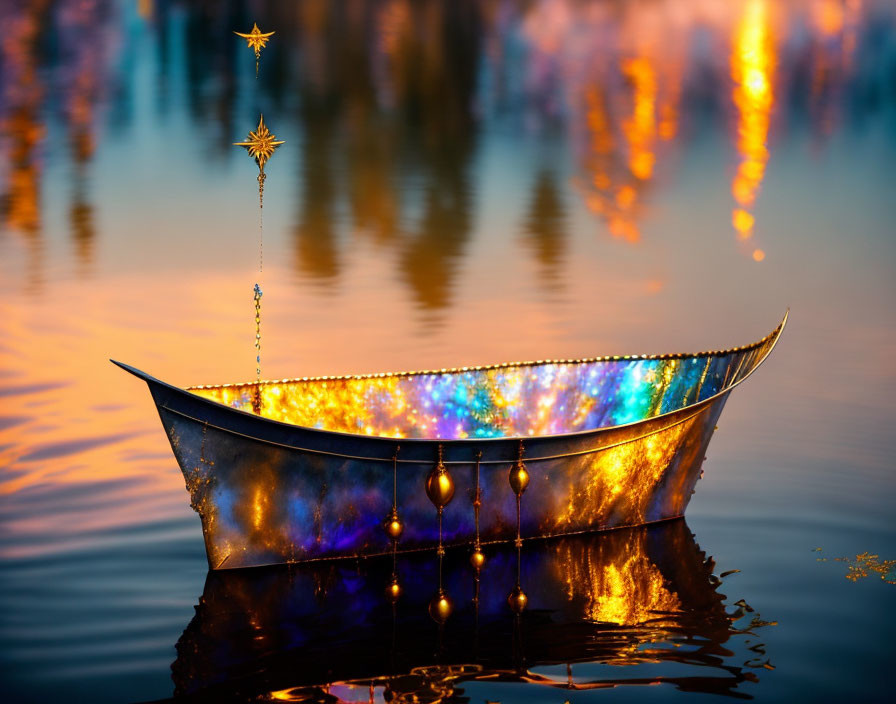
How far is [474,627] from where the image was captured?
24.5ft

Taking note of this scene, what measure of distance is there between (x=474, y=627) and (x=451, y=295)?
618 centimetres

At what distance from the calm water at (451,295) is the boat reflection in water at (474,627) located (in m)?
0.02

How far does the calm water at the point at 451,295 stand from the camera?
7.27m

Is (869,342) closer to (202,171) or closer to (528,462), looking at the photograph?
(528,462)

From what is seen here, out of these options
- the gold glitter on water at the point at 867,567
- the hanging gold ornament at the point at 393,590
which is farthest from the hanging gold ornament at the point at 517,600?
the gold glitter on water at the point at 867,567

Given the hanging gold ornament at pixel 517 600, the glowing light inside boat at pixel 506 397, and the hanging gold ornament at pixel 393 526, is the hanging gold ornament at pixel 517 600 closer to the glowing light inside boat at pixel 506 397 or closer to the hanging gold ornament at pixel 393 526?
the hanging gold ornament at pixel 393 526

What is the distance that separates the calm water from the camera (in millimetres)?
7270

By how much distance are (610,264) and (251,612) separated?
7725mm

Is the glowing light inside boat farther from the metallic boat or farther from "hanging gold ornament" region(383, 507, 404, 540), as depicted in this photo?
"hanging gold ornament" region(383, 507, 404, 540)

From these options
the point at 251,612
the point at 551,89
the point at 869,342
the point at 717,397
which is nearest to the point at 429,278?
the point at 869,342

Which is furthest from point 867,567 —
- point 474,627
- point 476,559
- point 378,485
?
point 378,485

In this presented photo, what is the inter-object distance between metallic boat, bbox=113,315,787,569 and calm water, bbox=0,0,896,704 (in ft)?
0.78

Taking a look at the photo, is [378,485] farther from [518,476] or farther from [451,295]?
[451,295]

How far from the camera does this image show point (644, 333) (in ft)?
40.2
